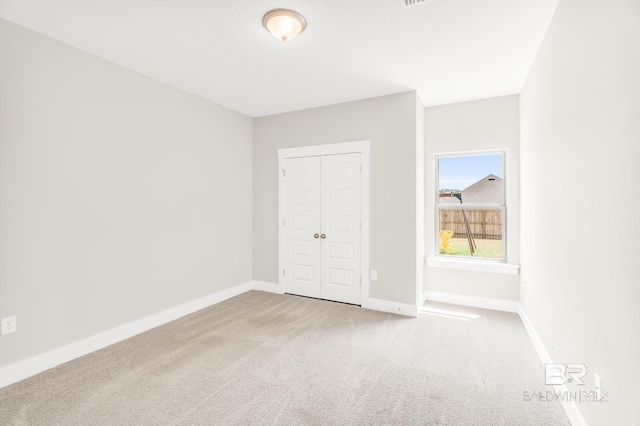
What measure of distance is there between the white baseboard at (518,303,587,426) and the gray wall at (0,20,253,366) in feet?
12.4

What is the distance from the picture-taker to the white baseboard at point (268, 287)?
4.68 meters

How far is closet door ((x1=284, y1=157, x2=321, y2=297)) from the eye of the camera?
4410mm

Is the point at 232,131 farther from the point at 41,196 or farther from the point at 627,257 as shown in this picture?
the point at 627,257

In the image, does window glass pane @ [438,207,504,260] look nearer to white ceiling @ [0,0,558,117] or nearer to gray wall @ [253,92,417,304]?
gray wall @ [253,92,417,304]

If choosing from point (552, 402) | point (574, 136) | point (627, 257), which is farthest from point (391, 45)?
point (552, 402)

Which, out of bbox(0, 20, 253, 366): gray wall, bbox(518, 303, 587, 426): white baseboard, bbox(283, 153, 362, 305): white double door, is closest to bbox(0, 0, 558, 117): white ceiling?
bbox(0, 20, 253, 366): gray wall

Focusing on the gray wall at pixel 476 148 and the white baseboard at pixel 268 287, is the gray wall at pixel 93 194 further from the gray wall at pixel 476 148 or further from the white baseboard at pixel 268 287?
the gray wall at pixel 476 148

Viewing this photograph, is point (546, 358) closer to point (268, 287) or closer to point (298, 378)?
point (298, 378)

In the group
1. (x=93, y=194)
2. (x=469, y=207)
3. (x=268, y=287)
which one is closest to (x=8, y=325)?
(x=93, y=194)

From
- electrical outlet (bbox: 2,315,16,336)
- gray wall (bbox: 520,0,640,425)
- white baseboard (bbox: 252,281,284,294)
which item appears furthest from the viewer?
white baseboard (bbox: 252,281,284,294)

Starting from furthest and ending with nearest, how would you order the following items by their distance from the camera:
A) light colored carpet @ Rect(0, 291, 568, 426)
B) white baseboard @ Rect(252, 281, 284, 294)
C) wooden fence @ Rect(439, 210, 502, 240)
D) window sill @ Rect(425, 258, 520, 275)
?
white baseboard @ Rect(252, 281, 284, 294) → wooden fence @ Rect(439, 210, 502, 240) → window sill @ Rect(425, 258, 520, 275) → light colored carpet @ Rect(0, 291, 568, 426)

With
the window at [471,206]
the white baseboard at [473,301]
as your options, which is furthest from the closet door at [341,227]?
the window at [471,206]

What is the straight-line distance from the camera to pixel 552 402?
2.10 meters

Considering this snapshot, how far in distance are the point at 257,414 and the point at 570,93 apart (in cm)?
292
